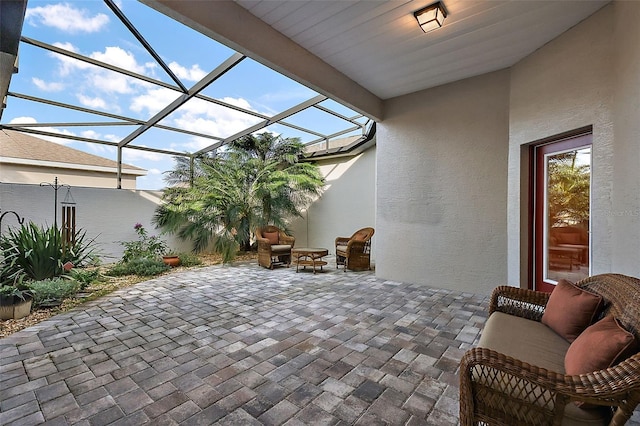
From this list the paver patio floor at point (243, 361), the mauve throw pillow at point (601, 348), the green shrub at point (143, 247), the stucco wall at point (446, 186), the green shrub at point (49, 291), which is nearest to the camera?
the mauve throw pillow at point (601, 348)

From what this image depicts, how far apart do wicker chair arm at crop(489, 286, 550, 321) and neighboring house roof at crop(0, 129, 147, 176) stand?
9.14 m

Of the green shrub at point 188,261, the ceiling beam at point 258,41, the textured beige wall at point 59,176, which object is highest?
the ceiling beam at point 258,41

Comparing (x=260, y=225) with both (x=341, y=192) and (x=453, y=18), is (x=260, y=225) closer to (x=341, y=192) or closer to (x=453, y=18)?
(x=341, y=192)

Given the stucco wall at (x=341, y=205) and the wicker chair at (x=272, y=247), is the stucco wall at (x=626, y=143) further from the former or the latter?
the wicker chair at (x=272, y=247)

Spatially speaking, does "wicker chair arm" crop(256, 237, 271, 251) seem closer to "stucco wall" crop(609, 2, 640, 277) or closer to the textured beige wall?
the textured beige wall

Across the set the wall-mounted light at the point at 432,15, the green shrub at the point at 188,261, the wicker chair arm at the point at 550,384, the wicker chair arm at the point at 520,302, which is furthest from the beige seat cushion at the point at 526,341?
the green shrub at the point at 188,261

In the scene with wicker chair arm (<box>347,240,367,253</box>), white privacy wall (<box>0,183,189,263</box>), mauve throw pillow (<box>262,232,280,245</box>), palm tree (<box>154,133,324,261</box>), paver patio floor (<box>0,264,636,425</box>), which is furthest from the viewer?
palm tree (<box>154,133,324,261</box>)

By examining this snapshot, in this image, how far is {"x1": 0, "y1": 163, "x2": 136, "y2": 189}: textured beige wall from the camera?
21.6ft

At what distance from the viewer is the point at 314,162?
927 centimetres

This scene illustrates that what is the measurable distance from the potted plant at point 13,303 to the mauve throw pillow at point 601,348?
512 centimetres

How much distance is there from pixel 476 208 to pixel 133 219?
7720 mm

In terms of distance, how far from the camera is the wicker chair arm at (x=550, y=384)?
46.2 inches

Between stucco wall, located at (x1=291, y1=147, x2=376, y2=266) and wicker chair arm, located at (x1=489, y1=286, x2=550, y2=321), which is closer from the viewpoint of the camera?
wicker chair arm, located at (x1=489, y1=286, x2=550, y2=321)

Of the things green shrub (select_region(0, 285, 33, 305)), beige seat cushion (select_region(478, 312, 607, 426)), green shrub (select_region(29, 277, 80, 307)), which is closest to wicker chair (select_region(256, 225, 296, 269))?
green shrub (select_region(29, 277, 80, 307))
